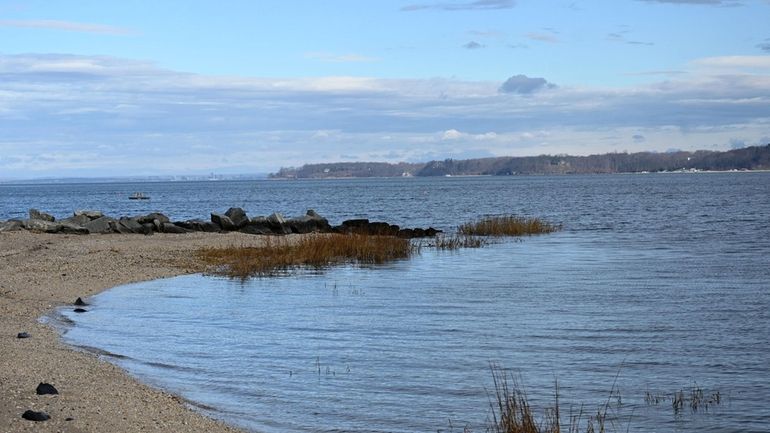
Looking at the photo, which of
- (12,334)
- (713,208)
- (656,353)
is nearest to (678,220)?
(713,208)

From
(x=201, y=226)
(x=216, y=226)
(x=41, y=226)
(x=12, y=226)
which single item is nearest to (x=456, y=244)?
(x=216, y=226)

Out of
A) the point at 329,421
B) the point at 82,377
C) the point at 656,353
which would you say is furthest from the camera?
the point at 656,353

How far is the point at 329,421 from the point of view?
12227 mm

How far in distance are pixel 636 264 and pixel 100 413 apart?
25.6 metres

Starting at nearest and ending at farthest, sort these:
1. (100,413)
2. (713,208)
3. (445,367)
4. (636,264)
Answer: (100,413), (445,367), (636,264), (713,208)

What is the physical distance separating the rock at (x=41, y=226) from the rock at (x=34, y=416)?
38.5m

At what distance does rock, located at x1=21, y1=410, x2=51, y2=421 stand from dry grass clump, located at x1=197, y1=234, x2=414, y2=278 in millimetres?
19854

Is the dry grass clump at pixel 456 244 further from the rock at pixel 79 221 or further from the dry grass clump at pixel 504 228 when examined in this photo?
the rock at pixel 79 221

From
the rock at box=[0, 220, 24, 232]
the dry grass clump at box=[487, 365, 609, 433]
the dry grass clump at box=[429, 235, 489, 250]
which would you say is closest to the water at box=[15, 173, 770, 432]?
the dry grass clump at box=[487, 365, 609, 433]

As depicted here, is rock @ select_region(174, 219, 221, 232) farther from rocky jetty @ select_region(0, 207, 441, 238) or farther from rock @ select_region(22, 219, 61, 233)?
rock @ select_region(22, 219, 61, 233)

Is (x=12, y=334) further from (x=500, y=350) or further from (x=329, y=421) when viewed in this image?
(x=500, y=350)

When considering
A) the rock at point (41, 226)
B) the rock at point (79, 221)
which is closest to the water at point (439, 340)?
the rock at point (41, 226)

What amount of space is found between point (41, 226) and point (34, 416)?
39.5m

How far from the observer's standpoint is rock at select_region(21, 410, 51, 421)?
404 inches
